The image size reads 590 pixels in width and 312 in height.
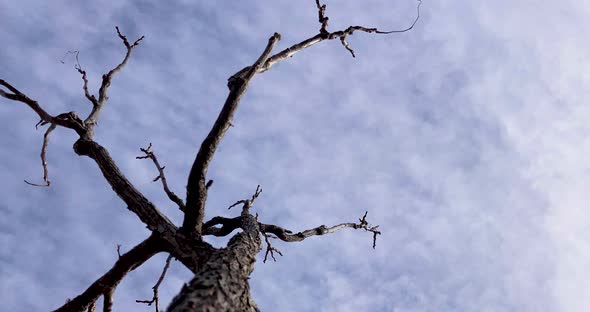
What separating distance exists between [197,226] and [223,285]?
Answer: 4.85 feet

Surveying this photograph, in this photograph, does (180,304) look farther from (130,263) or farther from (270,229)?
(270,229)

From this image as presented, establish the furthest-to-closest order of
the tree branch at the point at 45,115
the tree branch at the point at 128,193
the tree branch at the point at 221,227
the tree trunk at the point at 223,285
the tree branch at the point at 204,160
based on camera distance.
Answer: the tree branch at the point at 221,227
the tree branch at the point at 45,115
the tree branch at the point at 128,193
the tree branch at the point at 204,160
the tree trunk at the point at 223,285

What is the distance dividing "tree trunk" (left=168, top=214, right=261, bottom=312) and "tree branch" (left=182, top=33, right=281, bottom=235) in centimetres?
46

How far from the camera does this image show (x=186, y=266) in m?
4.26

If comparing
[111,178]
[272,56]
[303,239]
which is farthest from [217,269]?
[303,239]

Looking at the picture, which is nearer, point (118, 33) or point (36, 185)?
point (36, 185)

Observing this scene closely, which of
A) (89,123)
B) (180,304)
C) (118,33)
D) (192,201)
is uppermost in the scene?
(118,33)

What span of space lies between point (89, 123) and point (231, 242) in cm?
270

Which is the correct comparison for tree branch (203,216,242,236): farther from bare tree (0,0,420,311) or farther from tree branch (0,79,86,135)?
tree branch (0,79,86,135)

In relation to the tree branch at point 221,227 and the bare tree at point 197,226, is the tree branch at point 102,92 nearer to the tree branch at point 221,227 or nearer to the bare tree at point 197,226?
the bare tree at point 197,226

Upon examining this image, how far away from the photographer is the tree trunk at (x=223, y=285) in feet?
8.89

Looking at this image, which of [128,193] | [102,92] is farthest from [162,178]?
[102,92]

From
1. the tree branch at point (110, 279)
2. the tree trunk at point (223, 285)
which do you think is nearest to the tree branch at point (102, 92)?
the tree branch at point (110, 279)

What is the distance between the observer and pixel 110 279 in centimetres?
465
